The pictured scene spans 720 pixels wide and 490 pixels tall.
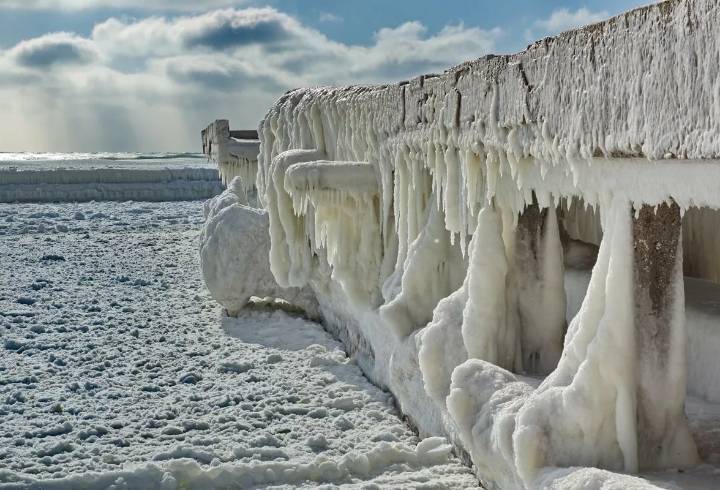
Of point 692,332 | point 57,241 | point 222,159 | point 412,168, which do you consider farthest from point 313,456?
point 57,241

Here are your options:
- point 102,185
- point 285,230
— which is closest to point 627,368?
point 285,230

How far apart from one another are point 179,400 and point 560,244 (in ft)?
10.4

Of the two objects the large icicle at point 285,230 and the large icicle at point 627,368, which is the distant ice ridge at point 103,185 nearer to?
the large icicle at point 285,230

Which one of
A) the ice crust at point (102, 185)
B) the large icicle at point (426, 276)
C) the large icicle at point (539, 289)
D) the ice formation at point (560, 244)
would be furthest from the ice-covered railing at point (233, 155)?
the ice crust at point (102, 185)

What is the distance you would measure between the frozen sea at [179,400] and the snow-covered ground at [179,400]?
0.01 meters

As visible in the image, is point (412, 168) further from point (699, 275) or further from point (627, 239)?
point (627, 239)

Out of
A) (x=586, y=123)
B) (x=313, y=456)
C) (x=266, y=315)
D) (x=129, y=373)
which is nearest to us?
(x=586, y=123)

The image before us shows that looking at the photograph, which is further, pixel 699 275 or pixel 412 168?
Answer: pixel 412 168

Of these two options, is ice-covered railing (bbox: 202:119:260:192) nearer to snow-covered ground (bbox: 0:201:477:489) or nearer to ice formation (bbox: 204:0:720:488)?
snow-covered ground (bbox: 0:201:477:489)

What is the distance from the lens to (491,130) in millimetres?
3686

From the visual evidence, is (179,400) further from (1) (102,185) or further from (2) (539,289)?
(1) (102,185)

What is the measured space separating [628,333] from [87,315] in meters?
6.93

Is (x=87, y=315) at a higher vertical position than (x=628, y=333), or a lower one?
lower

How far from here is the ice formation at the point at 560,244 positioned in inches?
101
